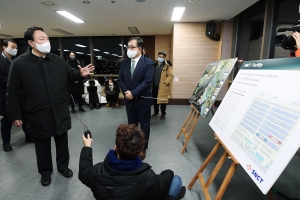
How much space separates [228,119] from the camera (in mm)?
1428

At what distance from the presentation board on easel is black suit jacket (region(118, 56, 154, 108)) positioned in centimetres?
107

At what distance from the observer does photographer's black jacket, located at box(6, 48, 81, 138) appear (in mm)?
1632

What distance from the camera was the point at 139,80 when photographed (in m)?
2.28

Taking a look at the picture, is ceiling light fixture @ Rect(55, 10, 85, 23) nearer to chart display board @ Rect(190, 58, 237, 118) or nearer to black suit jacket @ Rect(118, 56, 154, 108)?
black suit jacket @ Rect(118, 56, 154, 108)

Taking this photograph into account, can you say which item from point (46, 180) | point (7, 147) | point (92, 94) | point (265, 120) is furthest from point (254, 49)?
point (7, 147)

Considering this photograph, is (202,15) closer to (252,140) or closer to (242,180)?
(242,180)

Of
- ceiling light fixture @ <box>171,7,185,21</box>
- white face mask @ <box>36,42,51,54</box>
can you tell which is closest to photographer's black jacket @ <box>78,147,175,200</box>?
white face mask @ <box>36,42,51,54</box>

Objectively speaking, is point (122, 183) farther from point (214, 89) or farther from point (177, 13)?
point (177, 13)

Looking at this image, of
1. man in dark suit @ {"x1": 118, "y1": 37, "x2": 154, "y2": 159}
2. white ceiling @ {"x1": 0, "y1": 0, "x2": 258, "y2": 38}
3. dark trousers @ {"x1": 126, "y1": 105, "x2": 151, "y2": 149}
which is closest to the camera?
man in dark suit @ {"x1": 118, "y1": 37, "x2": 154, "y2": 159}

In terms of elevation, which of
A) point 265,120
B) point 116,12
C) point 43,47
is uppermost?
point 116,12

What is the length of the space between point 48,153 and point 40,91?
2.20 ft

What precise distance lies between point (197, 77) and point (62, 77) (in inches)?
173

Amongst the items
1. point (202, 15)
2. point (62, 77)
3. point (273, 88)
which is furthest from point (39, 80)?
point (202, 15)

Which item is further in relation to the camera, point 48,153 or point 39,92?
point 48,153
